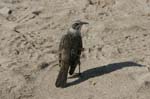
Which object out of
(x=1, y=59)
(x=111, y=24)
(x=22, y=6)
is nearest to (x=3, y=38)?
(x=1, y=59)

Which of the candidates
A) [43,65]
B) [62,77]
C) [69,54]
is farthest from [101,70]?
[43,65]

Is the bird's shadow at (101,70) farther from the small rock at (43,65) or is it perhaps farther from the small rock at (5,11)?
the small rock at (5,11)

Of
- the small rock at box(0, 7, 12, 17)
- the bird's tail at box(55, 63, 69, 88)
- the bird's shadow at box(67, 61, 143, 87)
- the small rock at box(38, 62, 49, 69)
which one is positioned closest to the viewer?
the bird's tail at box(55, 63, 69, 88)

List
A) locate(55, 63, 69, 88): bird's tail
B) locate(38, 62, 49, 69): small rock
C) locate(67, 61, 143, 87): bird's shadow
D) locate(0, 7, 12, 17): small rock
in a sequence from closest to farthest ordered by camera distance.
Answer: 1. locate(55, 63, 69, 88): bird's tail
2. locate(67, 61, 143, 87): bird's shadow
3. locate(38, 62, 49, 69): small rock
4. locate(0, 7, 12, 17): small rock

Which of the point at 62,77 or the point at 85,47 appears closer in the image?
the point at 62,77

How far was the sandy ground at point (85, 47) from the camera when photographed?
928 centimetres

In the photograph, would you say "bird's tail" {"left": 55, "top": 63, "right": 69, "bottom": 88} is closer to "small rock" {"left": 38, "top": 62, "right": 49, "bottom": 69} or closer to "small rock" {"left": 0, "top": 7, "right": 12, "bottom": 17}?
"small rock" {"left": 38, "top": 62, "right": 49, "bottom": 69}

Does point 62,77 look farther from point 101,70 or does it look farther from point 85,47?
point 85,47

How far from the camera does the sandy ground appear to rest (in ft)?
30.5

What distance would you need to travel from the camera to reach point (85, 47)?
10.8 m

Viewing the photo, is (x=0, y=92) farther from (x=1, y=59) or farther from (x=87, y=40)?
(x=87, y=40)

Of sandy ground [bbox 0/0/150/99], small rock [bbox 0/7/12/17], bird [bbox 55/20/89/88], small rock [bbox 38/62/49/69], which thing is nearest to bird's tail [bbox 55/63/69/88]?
bird [bbox 55/20/89/88]

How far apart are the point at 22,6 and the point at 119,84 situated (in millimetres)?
3953

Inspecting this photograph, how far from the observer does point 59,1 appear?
41.4 ft
